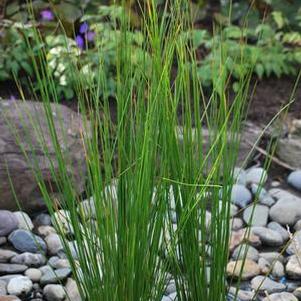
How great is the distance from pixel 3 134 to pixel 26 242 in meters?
0.53

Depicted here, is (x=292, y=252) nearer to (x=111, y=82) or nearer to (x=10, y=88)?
(x=111, y=82)

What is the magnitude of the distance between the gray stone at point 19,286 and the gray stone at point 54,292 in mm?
70

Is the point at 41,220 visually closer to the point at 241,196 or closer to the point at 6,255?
the point at 6,255

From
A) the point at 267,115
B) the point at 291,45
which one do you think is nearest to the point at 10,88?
the point at 267,115

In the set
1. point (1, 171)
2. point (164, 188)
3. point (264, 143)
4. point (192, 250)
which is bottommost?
point (264, 143)

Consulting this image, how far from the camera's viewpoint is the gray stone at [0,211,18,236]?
3160 mm

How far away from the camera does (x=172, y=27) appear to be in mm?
2047

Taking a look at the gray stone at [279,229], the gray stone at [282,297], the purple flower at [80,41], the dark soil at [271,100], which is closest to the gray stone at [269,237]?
the gray stone at [279,229]

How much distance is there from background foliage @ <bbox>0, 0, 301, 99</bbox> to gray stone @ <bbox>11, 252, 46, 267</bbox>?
1137 millimetres

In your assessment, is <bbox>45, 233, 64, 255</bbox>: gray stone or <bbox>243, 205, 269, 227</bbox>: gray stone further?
<bbox>243, 205, 269, 227</bbox>: gray stone

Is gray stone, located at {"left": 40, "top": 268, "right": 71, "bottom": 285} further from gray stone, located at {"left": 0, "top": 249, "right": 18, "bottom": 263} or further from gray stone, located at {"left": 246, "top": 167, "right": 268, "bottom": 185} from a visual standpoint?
gray stone, located at {"left": 246, "top": 167, "right": 268, "bottom": 185}

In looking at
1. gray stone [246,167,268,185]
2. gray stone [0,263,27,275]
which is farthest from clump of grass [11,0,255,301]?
gray stone [246,167,268,185]

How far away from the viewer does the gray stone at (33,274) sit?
2.88m

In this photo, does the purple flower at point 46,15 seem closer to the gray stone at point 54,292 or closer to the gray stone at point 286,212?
the gray stone at point 286,212
